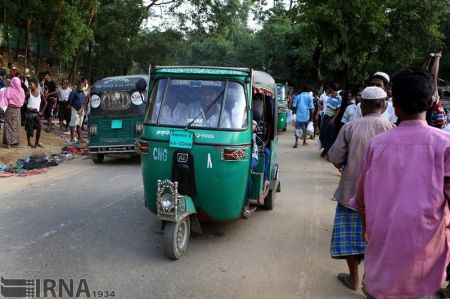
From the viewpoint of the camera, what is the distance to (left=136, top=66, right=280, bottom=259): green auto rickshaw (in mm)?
5238

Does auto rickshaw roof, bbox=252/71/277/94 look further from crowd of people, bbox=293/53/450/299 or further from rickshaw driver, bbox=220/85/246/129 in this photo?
crowd of people, bbox=293/53/450/299

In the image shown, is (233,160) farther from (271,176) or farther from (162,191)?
(271,176)

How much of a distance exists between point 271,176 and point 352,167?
109 inches

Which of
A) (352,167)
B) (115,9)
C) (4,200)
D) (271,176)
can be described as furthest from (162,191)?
(115,9)

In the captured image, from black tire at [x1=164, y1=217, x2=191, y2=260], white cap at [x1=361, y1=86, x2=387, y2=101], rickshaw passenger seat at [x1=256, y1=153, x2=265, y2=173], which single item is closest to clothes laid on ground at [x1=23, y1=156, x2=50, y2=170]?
rickshaw passenger seat at [x1=256, y1=153, x2=265, y2=173]

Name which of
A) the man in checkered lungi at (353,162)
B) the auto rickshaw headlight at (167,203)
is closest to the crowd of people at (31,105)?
the auto rickshaw headlight at (167,203)

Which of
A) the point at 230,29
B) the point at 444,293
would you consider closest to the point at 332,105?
the point at 444,293

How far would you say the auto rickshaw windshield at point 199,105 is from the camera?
5520mm

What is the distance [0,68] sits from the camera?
16109 millimetres

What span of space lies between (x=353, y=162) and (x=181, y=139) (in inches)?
75.2

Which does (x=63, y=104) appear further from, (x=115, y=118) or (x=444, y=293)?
(x=444, y=293)

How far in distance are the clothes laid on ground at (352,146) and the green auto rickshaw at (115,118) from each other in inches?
290

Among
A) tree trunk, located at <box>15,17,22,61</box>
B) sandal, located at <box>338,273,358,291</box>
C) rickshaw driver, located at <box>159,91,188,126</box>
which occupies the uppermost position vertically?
tree trunk, located at <box>15,17,22,61</box>

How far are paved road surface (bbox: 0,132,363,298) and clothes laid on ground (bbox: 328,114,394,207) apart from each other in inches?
39.5
